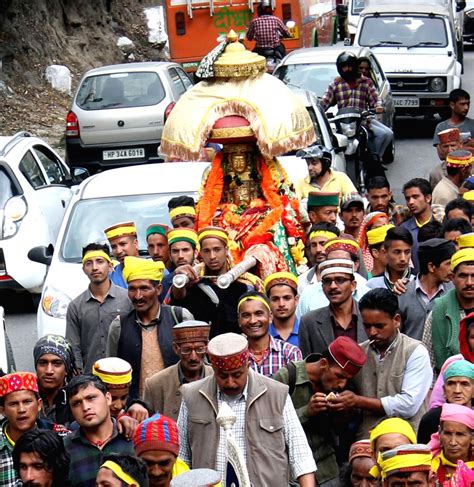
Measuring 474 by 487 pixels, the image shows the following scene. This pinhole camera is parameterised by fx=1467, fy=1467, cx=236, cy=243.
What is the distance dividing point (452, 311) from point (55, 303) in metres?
3.75

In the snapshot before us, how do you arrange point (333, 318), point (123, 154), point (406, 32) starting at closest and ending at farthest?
point (333, 318)
point (123, 154)
point (406, 32)

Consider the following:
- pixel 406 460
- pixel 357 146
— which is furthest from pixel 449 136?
pixel 406 460

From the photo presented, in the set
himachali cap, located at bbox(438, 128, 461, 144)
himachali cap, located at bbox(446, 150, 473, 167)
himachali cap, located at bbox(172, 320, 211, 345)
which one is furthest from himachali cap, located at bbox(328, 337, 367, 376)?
himachali cap, located at bbox(438, 128, 461, 144)

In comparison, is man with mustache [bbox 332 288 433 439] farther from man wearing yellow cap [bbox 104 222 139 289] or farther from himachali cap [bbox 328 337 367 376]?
man wearing yellow cap [bbox 104 222 139 289]

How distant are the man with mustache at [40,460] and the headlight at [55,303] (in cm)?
405

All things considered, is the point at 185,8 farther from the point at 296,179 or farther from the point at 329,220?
the point at 329,220

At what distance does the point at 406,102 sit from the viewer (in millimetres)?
22766

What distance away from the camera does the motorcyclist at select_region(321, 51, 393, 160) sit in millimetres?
18000

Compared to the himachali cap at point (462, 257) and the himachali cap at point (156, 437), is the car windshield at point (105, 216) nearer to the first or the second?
the himachali cap at point (462, 257)

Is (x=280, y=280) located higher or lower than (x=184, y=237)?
higher

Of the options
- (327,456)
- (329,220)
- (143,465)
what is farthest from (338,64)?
(143,465)

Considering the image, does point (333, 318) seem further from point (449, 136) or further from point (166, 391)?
point (449, 136)

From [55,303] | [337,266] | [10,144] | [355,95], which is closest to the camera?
[337,266]

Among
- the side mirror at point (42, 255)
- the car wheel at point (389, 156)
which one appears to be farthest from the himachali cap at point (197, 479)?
the car wheel at point (389, 156)
